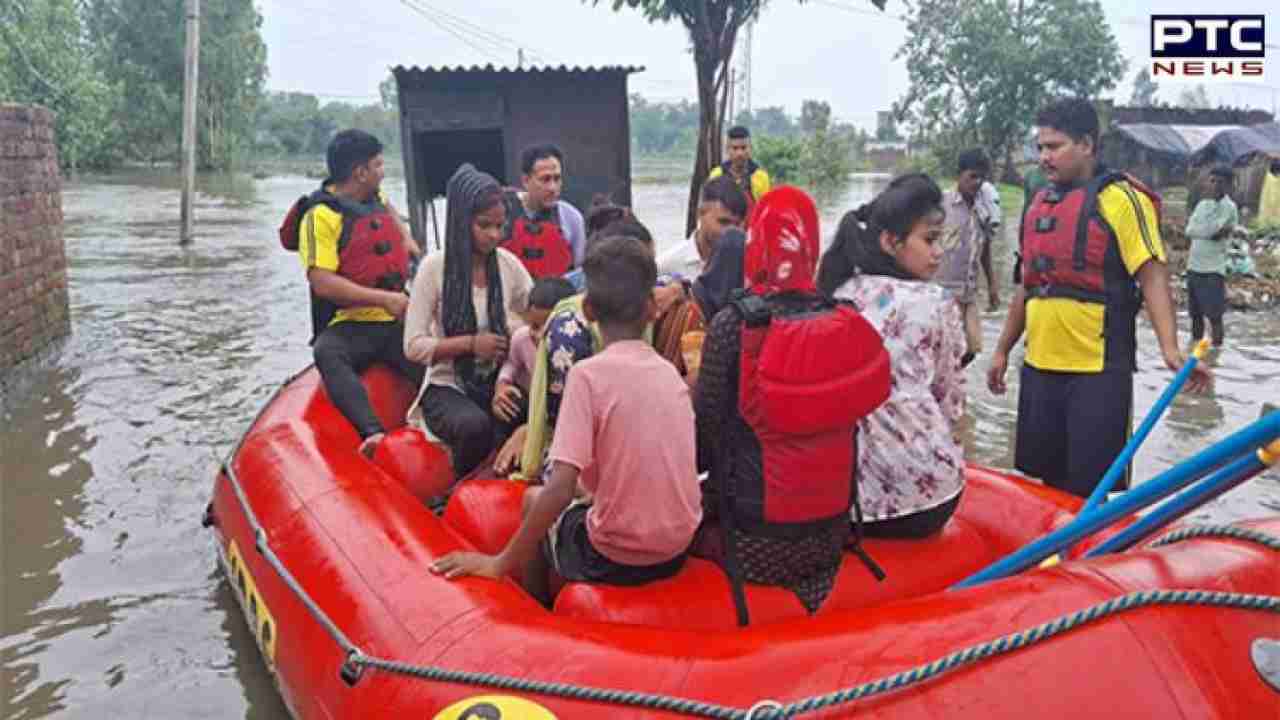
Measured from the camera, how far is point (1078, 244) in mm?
3285

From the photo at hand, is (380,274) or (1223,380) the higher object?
(380,274)

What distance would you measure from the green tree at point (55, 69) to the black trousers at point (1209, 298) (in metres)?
22.8

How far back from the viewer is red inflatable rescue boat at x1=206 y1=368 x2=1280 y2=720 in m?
1.83

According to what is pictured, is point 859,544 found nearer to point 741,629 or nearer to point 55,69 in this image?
point 741,629

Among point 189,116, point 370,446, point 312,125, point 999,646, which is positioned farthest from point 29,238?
point 312,125

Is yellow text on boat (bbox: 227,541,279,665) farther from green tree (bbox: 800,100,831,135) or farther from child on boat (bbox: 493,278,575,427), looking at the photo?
green tree (bbox: 800,100,831,135)

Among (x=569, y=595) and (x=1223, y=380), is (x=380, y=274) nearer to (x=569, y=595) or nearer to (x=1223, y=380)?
(x=569, y=595)

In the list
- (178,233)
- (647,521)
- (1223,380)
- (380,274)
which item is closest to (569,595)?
(647,521)

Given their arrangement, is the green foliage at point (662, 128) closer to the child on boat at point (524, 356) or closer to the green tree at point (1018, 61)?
the green tree at point (1018, 61)

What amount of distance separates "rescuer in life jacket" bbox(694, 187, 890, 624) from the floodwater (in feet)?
5.97

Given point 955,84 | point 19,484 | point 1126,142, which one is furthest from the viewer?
point 955,84

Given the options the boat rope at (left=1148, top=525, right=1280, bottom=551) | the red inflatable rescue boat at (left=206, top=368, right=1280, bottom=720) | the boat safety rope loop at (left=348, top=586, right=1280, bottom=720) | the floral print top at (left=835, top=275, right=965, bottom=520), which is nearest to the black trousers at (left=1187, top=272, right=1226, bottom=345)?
the red inflatable rescue boat at (left=206, top=368, right=1280, bottom=720)

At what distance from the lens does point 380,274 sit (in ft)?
14.4

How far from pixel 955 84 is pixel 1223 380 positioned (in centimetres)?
2505
